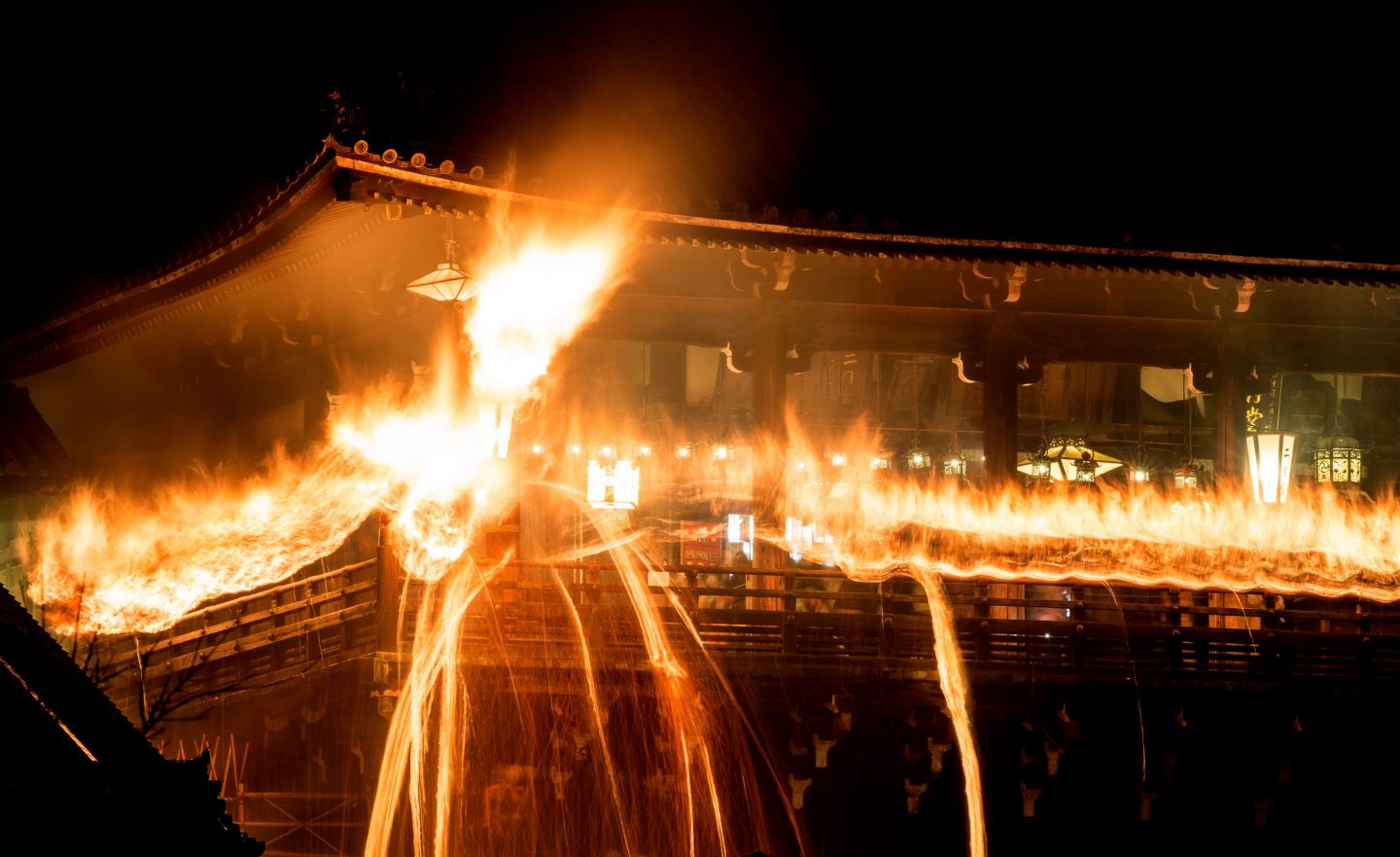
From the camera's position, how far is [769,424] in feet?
35.2

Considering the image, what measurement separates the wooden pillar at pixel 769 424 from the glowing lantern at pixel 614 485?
1907mm

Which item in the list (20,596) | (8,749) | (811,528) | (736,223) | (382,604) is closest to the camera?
(8,749)

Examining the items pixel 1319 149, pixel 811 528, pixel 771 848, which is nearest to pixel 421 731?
pixel 771 848

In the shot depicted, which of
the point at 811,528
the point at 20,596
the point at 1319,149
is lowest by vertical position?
the point at 20,596

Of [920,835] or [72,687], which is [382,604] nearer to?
[920,835]

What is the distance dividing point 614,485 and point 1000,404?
459 cm

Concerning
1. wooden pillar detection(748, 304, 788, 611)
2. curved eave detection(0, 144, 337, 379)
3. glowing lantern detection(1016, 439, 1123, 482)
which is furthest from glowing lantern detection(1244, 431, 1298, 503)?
curved eave detection(0, 144, 337, 379)

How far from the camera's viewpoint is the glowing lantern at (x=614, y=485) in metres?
12.6

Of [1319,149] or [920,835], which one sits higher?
[1319,149]

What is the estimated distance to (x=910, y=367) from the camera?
20.3 m

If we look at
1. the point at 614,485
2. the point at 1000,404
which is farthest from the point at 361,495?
the point at 1000,404

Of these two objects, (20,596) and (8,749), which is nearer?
(8,749)

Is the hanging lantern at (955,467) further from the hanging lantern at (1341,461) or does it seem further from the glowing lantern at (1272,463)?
the glowing lantern at (1272,463)

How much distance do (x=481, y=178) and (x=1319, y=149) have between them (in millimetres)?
8842
